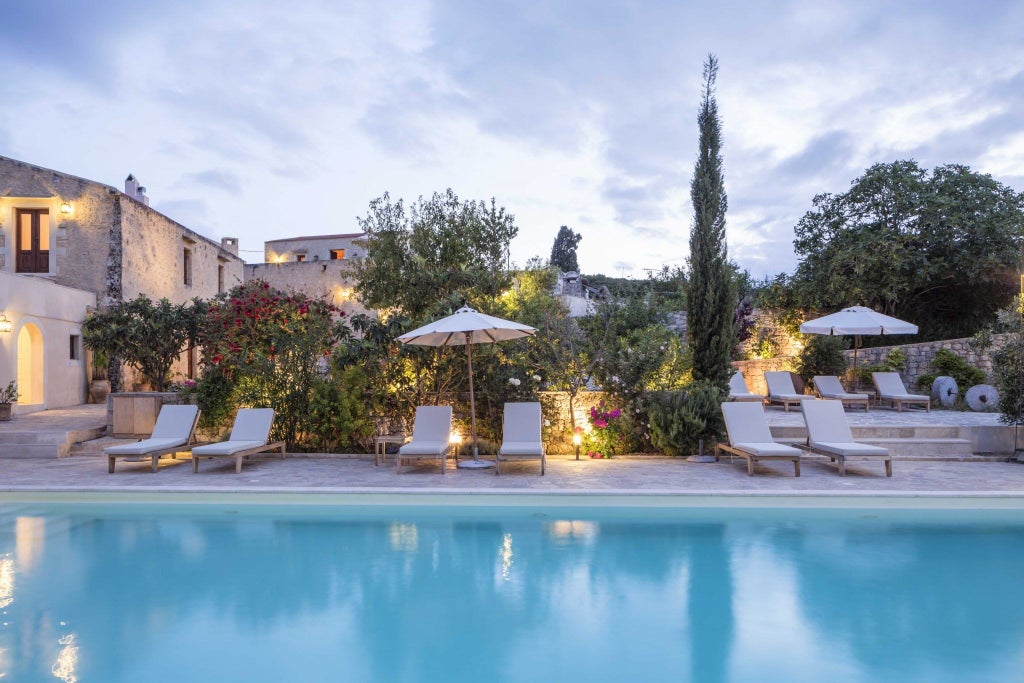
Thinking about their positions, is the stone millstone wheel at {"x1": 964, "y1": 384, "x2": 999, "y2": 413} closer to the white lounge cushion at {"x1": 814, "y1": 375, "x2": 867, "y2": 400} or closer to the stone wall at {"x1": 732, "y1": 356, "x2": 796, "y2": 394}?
the white lounge cushion at {"x1": 814, "y1": 375, "x2": 867, "y2": 400}

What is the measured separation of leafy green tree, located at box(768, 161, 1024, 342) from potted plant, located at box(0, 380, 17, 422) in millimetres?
19982

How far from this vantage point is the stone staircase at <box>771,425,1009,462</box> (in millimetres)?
9438

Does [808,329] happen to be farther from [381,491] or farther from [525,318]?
[381,491]

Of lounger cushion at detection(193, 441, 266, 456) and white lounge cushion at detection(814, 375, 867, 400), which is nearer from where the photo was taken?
lounger cushion at detection(193, 441, 266, 456)

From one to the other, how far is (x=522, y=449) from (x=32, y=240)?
16.4m

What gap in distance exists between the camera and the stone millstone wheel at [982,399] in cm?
1349

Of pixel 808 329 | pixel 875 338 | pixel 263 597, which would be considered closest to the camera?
pixel 263 597

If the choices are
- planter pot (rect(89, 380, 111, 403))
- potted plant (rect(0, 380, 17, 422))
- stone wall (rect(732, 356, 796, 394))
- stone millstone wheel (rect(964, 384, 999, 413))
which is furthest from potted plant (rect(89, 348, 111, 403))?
stone millstone wheel (rect(964, 384, 999, 413))

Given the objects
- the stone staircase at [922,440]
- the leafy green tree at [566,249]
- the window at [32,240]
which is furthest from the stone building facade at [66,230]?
the leafy green tree at [566,249]

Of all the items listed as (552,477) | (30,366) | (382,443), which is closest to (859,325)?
(552,477)

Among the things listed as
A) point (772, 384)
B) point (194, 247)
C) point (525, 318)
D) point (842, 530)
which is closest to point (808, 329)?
point (772, 384)

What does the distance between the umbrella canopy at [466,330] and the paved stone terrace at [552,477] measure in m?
1.88

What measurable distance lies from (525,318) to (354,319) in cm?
292

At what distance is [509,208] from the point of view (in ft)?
64.6
